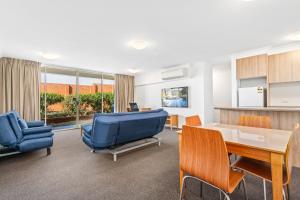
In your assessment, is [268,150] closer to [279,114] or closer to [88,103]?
[279,114]

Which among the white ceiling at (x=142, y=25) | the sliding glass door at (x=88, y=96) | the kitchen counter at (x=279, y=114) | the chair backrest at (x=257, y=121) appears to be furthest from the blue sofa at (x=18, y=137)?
Result: the kitchen counter at (x=279, y=114)

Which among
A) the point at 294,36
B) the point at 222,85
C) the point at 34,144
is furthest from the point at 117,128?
the point at 222,85

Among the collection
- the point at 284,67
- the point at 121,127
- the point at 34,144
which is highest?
the point at 284,67

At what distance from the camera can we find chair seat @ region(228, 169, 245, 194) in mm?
1247

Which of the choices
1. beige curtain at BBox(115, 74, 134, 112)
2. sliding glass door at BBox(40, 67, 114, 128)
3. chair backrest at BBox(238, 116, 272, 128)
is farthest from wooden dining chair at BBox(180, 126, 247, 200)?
beige curtain at BBox(115, 74, 134, 112)

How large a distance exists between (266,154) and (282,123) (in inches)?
70.4

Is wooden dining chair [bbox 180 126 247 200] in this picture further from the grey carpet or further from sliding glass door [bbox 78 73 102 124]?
sliding glass door [bbox 78 73 102 124]

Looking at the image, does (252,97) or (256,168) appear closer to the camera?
(256,168)

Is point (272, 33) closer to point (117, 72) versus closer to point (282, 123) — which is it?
point (282, 123)

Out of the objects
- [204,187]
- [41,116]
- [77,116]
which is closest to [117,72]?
[77,116]

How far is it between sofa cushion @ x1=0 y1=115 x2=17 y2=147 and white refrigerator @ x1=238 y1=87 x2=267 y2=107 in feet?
17.2

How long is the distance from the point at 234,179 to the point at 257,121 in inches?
53.9

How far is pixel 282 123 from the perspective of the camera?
2.61m

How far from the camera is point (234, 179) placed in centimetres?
135
